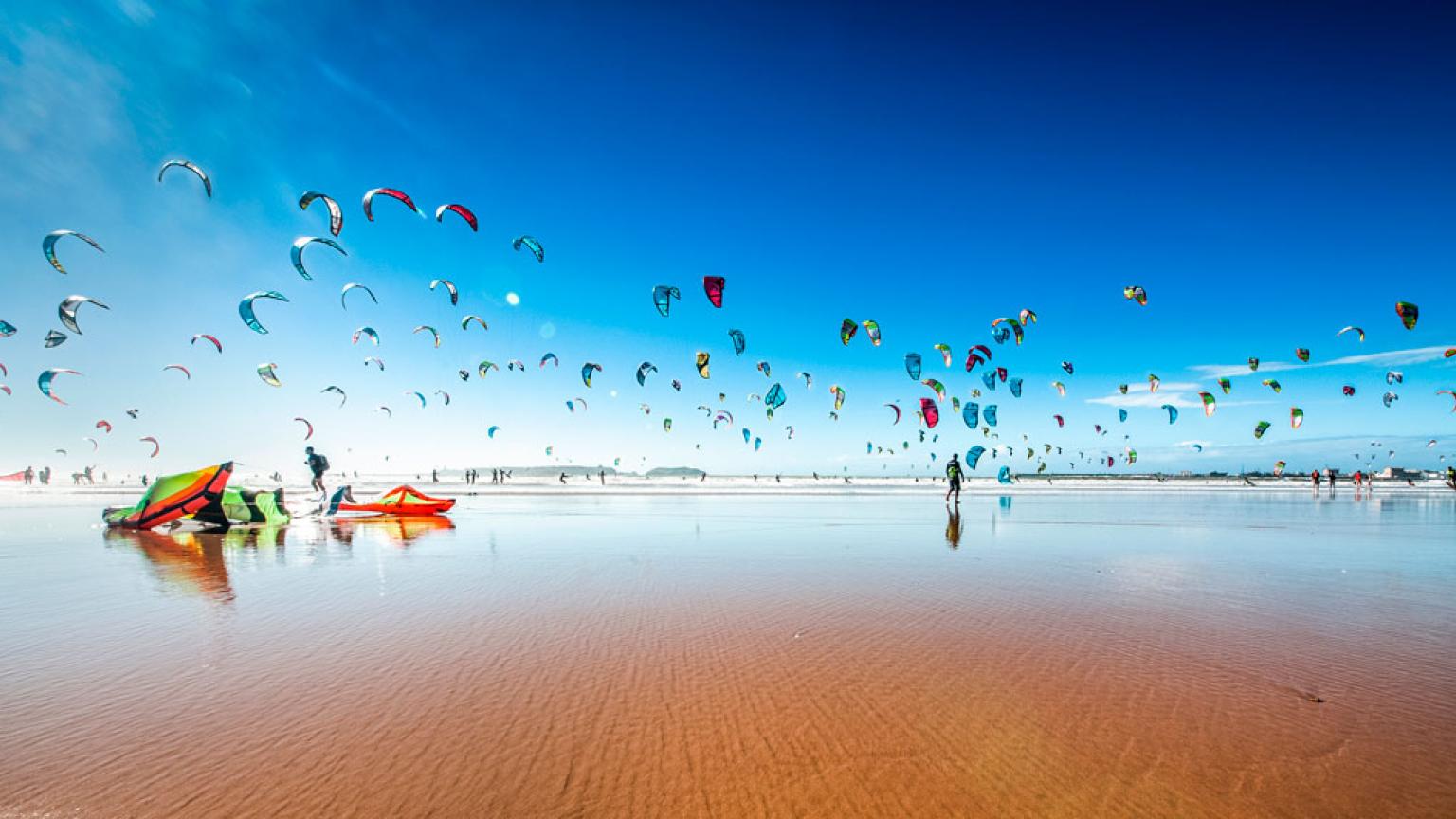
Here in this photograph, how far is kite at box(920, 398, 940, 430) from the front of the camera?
97.5 ft

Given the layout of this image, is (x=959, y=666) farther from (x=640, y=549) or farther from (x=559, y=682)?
(x=640, y=549)

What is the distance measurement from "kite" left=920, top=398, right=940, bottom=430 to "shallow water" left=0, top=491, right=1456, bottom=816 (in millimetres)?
19903

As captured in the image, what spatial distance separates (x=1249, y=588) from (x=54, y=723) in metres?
12.4

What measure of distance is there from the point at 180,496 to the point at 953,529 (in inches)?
800

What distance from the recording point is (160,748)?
3.47m

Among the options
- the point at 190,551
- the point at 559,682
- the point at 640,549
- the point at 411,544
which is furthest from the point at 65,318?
the point at 559,682

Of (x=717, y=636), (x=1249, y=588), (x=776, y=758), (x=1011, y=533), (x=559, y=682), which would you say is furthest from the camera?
(x=1011, y=533)

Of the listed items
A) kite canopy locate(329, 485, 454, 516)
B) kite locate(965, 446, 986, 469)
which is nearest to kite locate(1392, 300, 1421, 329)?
kite locate(965, 446, 986, 469)

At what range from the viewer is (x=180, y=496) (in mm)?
15367

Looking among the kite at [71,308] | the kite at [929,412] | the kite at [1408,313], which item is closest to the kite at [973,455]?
the kite at [929,412]

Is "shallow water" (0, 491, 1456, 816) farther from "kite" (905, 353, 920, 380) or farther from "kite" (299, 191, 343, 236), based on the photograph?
"kite" (905, 353, 920, 380)

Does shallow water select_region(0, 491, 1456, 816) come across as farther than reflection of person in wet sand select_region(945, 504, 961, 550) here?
No

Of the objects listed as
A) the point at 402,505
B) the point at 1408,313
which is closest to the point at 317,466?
the point at 402,505

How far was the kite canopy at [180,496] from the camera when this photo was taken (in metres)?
15.3
